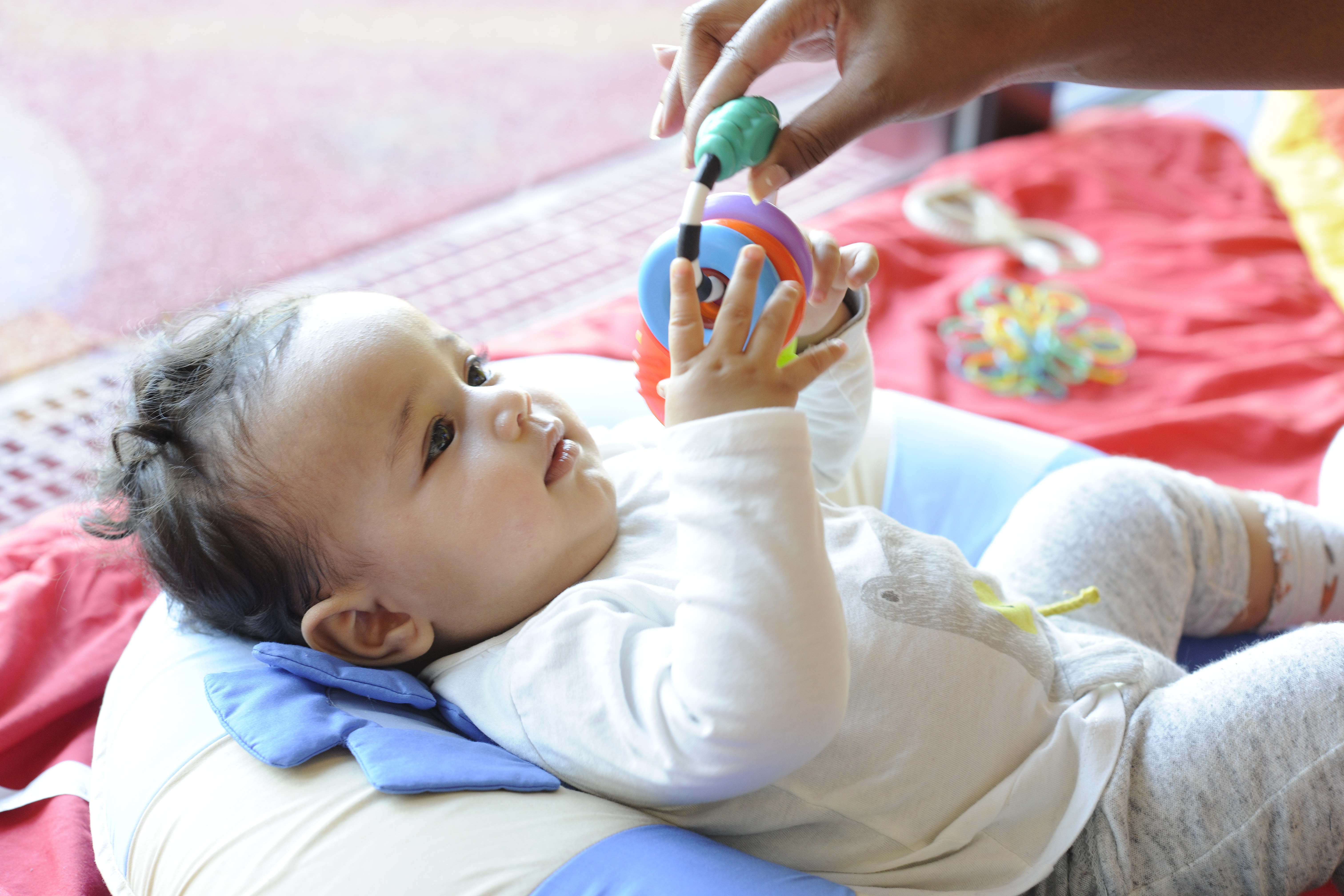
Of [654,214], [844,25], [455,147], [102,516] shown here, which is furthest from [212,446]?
[455,147]

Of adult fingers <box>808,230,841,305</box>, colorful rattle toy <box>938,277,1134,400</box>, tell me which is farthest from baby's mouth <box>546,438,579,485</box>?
colorful rattle toy <box>938,277,1134,400</box>

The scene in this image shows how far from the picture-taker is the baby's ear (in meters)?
0.84

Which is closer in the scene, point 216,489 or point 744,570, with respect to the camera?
point 744,570

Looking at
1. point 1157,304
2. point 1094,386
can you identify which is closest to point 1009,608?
point 1094,386

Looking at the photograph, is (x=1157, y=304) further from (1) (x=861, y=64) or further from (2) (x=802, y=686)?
(2) (x=802, y=686)

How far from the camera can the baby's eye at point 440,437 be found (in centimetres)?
82

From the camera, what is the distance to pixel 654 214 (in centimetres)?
226

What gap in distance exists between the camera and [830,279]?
886mm

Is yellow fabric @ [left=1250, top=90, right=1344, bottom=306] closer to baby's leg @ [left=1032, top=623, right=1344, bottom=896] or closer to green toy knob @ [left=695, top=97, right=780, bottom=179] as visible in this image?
baby's leg @ [left=1032, top=623, right=1344, bottom=896]

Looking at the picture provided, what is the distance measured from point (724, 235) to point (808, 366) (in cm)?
11

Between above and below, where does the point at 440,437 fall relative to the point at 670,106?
below

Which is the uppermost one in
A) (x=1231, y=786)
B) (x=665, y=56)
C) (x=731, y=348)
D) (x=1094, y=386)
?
(x=665, y=56)

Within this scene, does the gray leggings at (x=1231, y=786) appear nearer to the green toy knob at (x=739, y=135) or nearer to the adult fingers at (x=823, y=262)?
the adult fingers at (x=823, y=262)

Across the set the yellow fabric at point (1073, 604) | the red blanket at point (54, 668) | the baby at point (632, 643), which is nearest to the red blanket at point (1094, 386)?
the red blanket at point (54, 668)
